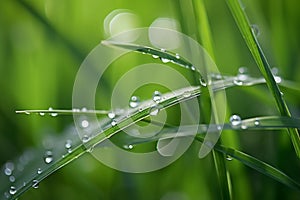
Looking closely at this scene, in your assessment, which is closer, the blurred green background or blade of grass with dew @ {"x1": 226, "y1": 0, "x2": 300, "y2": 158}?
blade of grass with dew @ {"x1": 226, "y1": 0, "x2": 300, "y2": 158}

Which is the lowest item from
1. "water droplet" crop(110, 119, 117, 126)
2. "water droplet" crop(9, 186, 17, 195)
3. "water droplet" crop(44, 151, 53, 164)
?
"water droplet" crop(9, 186, 17, 195)

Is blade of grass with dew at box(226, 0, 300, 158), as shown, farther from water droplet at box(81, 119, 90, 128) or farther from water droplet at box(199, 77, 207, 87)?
water droplet at box(81, 119, 90, 128)

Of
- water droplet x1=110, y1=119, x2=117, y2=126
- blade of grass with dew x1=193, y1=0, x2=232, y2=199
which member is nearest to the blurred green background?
blade of grass with dew x1=193, y1=0, x2=232, y2=199

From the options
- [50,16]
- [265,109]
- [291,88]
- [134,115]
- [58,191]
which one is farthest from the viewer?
[50,16]

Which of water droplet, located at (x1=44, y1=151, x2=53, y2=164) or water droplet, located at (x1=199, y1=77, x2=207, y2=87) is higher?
water droplet, located at (x1=199, y1=77, x2=207, y2=87)

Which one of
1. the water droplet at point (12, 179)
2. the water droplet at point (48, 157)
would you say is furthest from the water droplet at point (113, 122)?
the water droplet at point (12, 179)

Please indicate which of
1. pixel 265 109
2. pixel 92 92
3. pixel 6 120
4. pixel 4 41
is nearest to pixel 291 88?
pixel 265 109

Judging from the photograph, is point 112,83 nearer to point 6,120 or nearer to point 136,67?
point 136,67

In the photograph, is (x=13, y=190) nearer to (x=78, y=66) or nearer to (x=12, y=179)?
(x=12, y=179)
